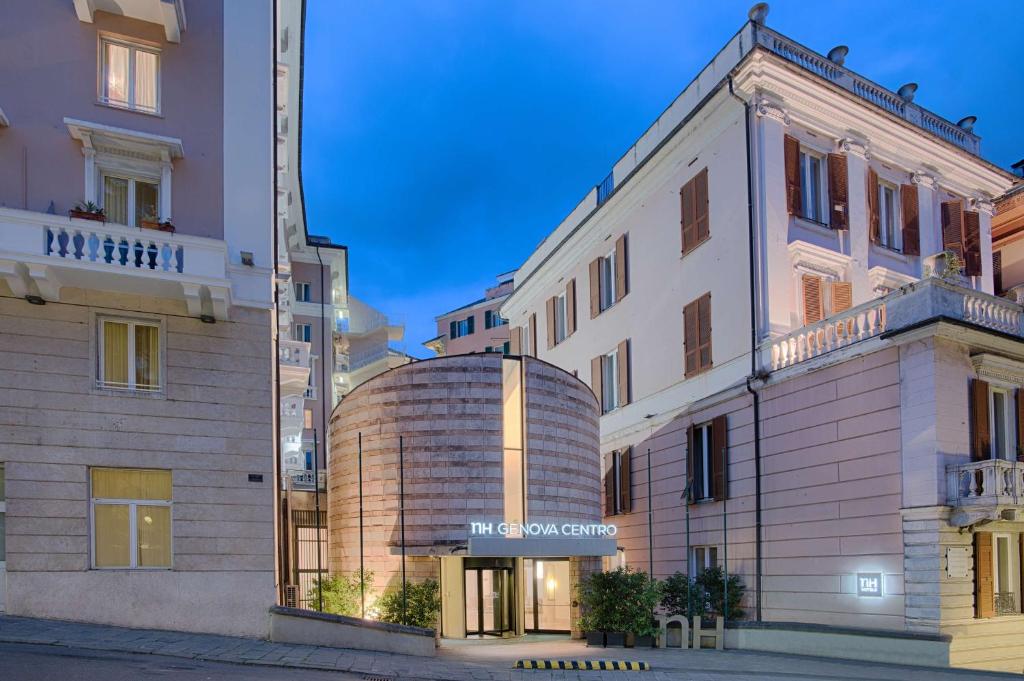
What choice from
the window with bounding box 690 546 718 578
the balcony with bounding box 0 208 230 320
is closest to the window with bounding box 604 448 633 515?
the window with bounding box 690 546 718 578

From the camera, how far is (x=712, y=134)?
2530 centimetres

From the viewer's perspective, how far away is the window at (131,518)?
607 inches

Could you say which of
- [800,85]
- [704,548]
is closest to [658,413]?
[704,548]

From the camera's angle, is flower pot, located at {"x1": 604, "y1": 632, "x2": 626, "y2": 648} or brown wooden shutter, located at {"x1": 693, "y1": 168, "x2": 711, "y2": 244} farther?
brown wooden shutter, located at {"x1": 693, "y1": 168, "x2": 711, "y2": 244}

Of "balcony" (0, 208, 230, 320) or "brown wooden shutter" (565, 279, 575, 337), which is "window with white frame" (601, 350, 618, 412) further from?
"balcony" (0, 208, 230, 320)

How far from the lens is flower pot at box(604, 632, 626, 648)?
21.6 metres

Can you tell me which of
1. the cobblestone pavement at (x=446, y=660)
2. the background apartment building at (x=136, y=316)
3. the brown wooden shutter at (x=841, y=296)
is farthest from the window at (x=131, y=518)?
the brown wooden shutter at (x=841, y=296)

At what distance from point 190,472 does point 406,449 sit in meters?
7.41

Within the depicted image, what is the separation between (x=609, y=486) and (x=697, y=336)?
311 inches

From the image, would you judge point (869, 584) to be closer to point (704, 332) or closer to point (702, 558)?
point (702, 558)

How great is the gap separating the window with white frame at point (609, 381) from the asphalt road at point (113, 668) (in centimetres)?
1966

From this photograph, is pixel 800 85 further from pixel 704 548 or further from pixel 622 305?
pixel 704 548

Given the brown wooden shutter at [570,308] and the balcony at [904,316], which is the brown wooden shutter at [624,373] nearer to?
the brown wooden shutter at [570,308]

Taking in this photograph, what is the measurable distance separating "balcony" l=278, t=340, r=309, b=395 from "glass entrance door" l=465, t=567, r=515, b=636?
7.29 meters
